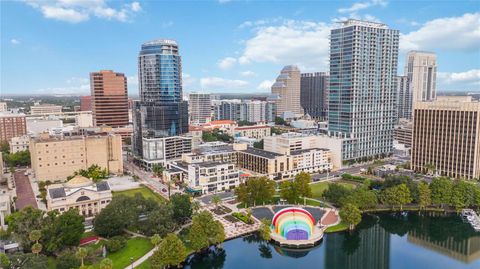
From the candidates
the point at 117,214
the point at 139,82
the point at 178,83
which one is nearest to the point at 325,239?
the point at 117,214

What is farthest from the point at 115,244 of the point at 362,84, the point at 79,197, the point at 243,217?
the point at 362,84

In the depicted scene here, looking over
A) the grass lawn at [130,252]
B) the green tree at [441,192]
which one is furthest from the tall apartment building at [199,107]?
the grass lawn at [130,252]

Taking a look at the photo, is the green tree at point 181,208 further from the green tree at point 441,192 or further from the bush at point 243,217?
the green tree at point 441,192

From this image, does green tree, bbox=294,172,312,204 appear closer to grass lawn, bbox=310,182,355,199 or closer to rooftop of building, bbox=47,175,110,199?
grass lawn, bbox=310,182,355,199

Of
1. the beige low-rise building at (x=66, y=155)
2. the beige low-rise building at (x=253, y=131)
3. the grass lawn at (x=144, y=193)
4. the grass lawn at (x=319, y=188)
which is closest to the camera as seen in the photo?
the grass lawn at (x=144, y=193)

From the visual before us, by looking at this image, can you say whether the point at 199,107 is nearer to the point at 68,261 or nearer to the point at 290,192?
the point at 290,192

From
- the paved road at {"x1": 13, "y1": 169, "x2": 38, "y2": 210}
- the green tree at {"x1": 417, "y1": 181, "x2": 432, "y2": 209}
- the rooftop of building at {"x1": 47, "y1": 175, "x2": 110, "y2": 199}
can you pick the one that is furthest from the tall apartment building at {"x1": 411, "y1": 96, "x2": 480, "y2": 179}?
the paved road at {"x1": 13, "y1": 169, "x2": 38, "y2": 210}
